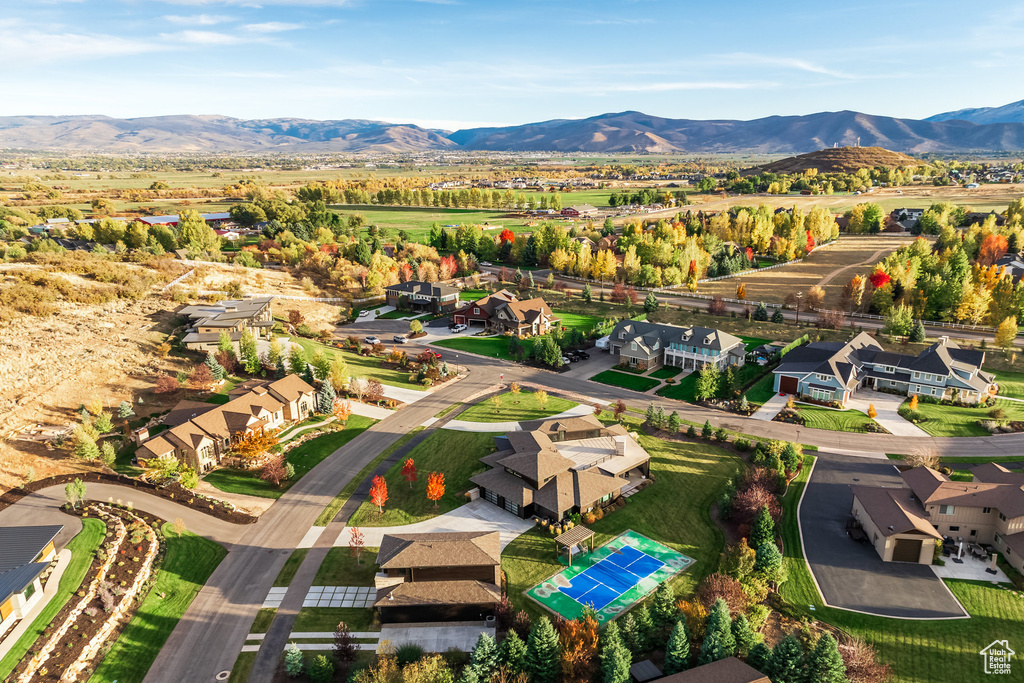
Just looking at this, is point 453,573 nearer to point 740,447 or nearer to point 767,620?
point 767,620

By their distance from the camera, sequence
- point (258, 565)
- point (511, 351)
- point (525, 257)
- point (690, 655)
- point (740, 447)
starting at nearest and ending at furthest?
1. point (690, 655)
2. point (258, 565)
3. point (740, 447)
4. point (511, 351)
5. point (525, 257)

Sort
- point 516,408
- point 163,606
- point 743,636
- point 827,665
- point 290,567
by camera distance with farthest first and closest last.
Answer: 1. point 516,408
2. point 290,567
3. point 163,606
4. point 743,636
5. point 827,665

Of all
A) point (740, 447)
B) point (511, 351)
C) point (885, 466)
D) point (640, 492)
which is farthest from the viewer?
point (511, 351)

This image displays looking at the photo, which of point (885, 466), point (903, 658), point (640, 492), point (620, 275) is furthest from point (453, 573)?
point (620, 275)

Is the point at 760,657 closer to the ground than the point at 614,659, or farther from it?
closer to the ground

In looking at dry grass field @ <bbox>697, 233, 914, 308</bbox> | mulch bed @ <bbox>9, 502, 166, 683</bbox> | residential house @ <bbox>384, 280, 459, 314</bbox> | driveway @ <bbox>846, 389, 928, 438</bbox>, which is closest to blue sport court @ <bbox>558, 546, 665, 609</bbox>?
mulch bed @ <bbox>9, 502, 166, 683</bbox>

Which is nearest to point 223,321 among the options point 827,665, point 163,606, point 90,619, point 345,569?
point 163,606

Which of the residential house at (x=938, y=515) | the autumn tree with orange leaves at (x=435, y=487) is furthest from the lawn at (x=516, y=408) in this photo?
the residential house at (x=938, y=515)

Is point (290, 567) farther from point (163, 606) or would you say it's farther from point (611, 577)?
point (611, 577)
